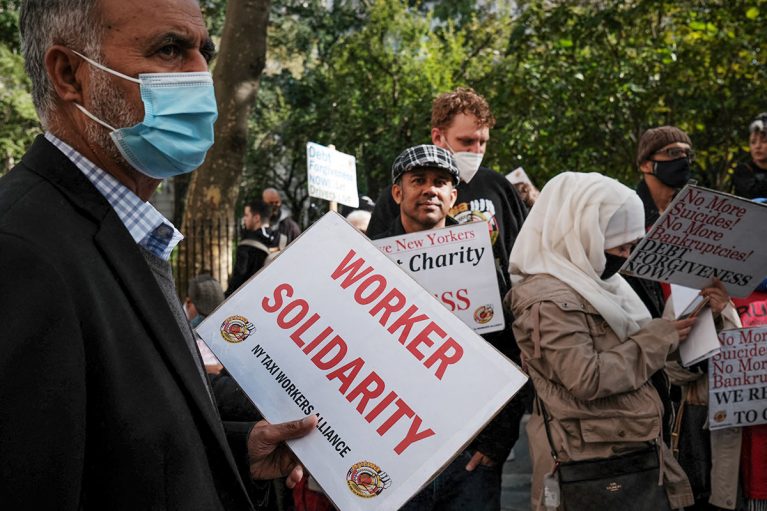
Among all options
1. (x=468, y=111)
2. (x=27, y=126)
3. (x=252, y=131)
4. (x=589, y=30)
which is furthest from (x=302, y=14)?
(x=468, y=111)

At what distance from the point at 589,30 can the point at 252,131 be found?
19.6 m

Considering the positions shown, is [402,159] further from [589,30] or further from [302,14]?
[302,14]

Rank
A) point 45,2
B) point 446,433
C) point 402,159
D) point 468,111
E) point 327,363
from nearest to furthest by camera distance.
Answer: point 45,2 → point 446,433 → point 327,363 → point 402,159 → point 468,111

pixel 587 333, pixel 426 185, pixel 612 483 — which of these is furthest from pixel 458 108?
pixel 612 483

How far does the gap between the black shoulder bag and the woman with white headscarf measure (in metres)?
0.04

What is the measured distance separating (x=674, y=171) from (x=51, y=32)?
3.87 m

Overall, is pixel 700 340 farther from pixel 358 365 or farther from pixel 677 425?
pixel 358 365

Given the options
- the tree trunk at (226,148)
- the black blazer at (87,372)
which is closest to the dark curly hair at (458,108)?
the black blazer at (87,372)

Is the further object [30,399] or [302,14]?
[302,14]

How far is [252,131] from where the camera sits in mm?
27891

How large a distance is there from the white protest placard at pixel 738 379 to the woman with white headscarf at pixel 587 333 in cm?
49

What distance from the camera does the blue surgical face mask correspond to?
1.70 m

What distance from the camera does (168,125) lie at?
1.77 m

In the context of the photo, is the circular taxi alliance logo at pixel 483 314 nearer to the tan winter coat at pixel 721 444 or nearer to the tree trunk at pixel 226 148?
the tan winter coat at pixel 721 444
